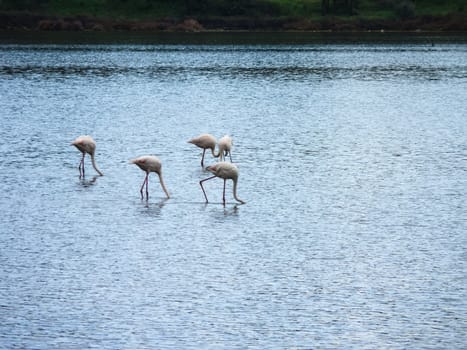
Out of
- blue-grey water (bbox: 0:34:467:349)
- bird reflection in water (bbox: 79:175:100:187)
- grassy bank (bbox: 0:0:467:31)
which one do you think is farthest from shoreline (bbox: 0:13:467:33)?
bird reflection in water (bbox: 79:175:100:187)

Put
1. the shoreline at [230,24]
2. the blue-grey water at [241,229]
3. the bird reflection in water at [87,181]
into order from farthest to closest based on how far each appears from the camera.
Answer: the shoreline at [230,24]
the bird reflection in water at [87,181]
the blue-grey water at [241,229]

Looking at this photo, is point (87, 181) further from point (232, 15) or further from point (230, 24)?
point (232, 15)

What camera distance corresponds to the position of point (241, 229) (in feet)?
69.5

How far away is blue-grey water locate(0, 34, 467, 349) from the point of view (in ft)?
49.5

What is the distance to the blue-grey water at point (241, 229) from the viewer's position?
15.1 metres

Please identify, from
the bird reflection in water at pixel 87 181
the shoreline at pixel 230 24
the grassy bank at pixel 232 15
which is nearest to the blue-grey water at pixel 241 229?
the bird reflection in water at pixel 87 181

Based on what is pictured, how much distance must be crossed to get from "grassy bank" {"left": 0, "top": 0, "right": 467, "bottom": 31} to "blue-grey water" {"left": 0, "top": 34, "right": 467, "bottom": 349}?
71171 millimetres

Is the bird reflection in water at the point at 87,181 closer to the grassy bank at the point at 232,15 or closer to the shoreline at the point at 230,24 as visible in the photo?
the shoreline at the point at 230,24

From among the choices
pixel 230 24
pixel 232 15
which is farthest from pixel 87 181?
pixel 232 15

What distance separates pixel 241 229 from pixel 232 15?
4102 inches

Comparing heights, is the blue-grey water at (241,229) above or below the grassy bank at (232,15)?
below

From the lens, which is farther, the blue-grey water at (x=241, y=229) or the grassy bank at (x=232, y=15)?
the grassy bank at (x=232, y=15)

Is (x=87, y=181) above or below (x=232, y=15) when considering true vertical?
below

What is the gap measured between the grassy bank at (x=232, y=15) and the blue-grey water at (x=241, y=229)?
71.2 m
